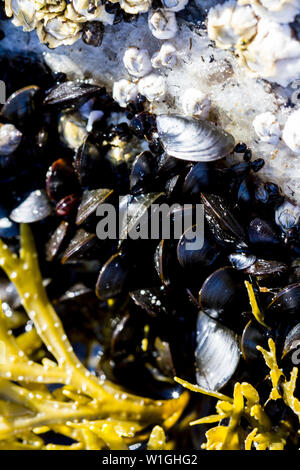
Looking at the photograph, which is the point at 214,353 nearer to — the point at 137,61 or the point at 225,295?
the point at 225,295

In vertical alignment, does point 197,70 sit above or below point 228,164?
above

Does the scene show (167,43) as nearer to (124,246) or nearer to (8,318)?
(124,246)

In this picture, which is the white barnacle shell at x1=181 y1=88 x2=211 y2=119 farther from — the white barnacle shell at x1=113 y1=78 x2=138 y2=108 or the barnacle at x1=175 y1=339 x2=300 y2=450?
the barnacle at x1=175 y1=339 x2=300 y2=450

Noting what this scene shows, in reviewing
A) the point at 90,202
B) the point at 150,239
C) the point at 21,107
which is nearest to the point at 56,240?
the point at 90,202

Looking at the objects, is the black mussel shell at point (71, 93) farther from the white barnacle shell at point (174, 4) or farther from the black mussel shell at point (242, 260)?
the black mussel shell at point (242, 260)

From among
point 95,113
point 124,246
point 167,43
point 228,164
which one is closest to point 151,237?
point 124,246

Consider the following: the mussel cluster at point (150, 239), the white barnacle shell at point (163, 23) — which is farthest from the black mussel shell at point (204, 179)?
the white barnacle shell at point (163, 23)
